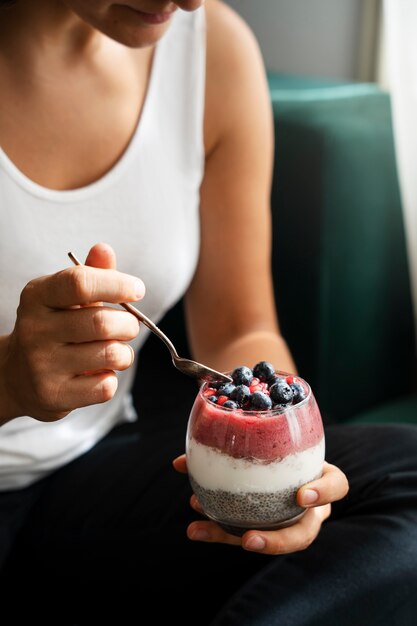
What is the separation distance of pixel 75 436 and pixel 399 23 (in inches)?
43.7

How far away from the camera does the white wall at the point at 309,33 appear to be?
90.0 inches

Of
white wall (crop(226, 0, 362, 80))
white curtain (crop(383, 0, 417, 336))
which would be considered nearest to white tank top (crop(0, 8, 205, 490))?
white curtain (crop(383, 0, 417, 336))

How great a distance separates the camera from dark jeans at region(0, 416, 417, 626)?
1009 millimetres

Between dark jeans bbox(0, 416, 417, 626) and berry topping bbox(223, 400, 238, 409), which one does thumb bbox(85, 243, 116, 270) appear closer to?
berry topping bbox(223, 400, 238, 409)

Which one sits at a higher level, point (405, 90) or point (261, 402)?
point (405, 90)

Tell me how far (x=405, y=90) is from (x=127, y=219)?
834 millimetres

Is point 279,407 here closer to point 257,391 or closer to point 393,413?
point 257,391

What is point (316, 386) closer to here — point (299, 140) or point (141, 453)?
point (299, 140)

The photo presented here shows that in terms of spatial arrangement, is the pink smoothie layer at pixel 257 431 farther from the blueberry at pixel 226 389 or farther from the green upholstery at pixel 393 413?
the green upholstery at pixel 393 413

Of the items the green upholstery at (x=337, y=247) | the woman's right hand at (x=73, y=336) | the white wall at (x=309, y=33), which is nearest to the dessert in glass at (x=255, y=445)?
the woman's right hand at (x=73, y=336)

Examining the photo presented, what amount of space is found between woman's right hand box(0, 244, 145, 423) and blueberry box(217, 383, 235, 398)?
10 cm

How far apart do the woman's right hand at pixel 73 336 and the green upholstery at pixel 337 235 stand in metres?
0.89

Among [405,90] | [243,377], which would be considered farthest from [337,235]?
[243,377]

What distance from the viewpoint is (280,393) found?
2.90 ft
